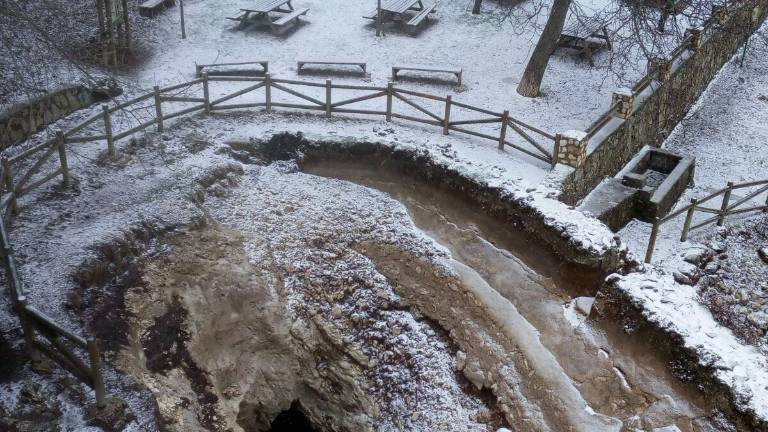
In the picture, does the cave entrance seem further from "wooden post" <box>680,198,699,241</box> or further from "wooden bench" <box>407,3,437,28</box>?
"wooden bench" <box>407,3,437,28</box>

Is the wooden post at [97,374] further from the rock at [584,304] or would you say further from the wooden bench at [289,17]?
the wooden bench at [289,17]

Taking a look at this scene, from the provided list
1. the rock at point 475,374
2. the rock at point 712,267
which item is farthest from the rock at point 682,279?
the rock at point 475,374

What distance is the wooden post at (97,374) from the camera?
7262 millimetres

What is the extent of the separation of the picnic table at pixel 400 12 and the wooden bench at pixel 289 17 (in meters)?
1.87

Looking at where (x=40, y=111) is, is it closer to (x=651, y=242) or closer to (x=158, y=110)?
(x=158, y=110)

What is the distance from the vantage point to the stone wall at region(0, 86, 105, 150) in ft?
42.6

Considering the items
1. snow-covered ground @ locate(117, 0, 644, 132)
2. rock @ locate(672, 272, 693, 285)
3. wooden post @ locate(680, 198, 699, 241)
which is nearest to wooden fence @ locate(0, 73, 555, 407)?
snow-covered ground @ locate(117, 0, 644, 132)

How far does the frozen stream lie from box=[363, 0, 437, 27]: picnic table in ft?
23.5

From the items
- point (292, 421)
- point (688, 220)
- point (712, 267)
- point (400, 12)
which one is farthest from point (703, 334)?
point (400, 12)

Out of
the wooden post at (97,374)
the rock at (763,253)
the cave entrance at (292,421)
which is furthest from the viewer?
the rock at (763,253)

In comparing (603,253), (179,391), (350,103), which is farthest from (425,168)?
(179,391)

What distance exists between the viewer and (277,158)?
14.4m

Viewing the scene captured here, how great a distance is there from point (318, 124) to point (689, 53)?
10137 mm

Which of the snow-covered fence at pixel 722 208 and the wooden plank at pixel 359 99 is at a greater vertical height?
the wooden plank at pixel 359 99
